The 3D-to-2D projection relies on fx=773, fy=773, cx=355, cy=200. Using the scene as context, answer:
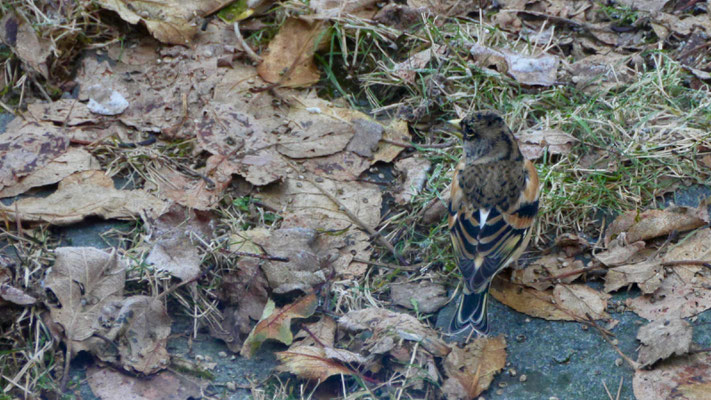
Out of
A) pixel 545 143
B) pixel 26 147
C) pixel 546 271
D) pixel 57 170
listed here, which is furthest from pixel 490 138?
pixel 26 147

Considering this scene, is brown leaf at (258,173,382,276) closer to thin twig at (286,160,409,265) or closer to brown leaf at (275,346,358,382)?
thin twig at (286,160,409,265)

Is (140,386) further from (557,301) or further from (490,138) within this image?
(490,138)

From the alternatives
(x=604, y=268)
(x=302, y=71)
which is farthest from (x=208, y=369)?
(x=302, y=71)

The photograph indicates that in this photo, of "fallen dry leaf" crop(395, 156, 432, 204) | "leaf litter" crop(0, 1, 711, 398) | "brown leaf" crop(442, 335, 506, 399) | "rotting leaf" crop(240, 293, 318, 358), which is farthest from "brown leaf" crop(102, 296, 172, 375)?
"fallen dry leaf" crop(395, 156, 432, 204)

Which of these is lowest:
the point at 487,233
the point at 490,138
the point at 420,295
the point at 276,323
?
the point at 420,295

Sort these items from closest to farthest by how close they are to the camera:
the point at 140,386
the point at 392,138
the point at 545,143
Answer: the point at 140,386, the point at 545,143, the point at 392,138

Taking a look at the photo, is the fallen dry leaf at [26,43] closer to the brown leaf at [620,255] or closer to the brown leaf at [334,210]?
the brown leaf at [334,210]

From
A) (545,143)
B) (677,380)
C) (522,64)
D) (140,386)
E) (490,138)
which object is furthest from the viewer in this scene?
(522,64)

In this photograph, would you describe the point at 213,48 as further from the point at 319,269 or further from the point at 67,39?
the point at 319,269
